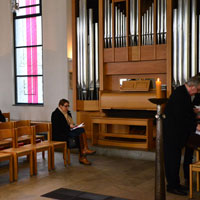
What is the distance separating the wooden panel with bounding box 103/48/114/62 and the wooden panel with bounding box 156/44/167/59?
3.46ft

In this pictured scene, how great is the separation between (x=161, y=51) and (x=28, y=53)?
4.75m

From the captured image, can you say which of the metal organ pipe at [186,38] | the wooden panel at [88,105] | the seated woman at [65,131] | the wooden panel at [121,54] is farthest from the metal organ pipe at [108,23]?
the seated woman at [65,131]

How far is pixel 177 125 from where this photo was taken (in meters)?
4.87

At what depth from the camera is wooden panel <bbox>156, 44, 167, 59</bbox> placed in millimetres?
7703

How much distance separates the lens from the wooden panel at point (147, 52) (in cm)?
783

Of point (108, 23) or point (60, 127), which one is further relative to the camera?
point (108, 23)

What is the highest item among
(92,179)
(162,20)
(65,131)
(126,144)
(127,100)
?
(162,20)

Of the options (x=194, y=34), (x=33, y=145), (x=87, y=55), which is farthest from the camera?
(x=87, y=55)

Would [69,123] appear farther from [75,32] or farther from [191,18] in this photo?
[191,18]

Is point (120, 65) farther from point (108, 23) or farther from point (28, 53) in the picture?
point (28, 53)

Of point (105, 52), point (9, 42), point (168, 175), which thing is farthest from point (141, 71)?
point (9, 42)

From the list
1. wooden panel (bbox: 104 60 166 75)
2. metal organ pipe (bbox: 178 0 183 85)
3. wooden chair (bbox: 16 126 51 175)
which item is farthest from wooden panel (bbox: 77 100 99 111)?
wooden chair (bbox: 16 126 51 175)

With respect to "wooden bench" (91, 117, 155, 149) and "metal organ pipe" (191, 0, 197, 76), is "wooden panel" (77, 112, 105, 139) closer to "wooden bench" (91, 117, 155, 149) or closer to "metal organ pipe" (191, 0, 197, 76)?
"wooden bench" (91, 117, 155, 149)

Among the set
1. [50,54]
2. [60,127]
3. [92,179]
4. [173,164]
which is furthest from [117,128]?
[173,164]
